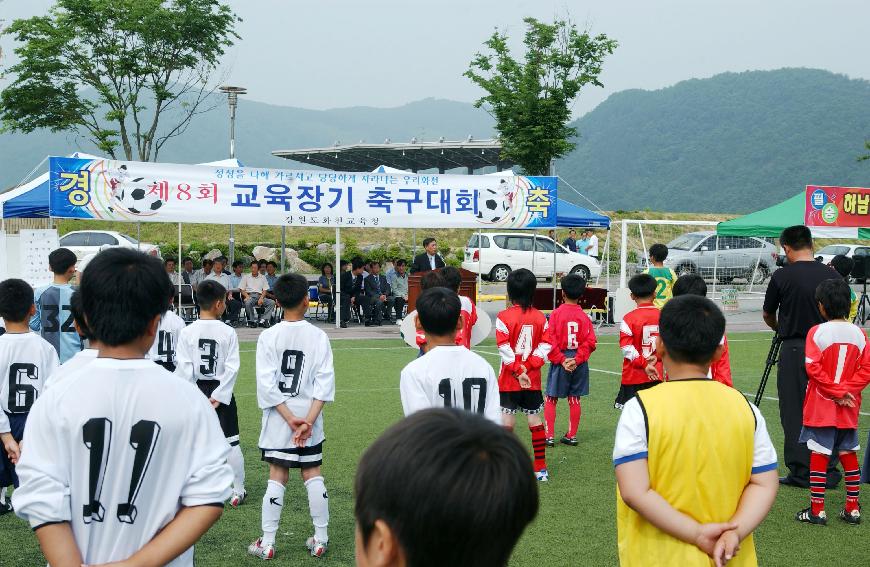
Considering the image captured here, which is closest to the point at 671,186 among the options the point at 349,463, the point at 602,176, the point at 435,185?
the point at 602,176

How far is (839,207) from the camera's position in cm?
1120

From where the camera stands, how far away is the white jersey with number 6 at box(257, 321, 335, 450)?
508 cm

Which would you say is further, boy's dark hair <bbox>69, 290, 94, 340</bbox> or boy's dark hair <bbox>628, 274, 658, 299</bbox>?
boy's dark hair <bbox>628, 274, 658, 299</bbox>

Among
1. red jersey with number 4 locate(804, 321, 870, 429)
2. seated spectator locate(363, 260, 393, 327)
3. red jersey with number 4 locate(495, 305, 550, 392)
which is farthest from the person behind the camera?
seated spectator locate(363, 260, 393, 327)

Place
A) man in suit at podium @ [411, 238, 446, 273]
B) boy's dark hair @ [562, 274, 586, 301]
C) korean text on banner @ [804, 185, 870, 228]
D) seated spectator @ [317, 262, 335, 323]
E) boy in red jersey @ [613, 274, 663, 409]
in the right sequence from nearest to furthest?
boy in red jersey @ [613, 274, 663, 409] → boy's dark hair @ [562, 274, 586, 301] → korean text on banner @ [804, 185, 870, 228] → man in suit at podium @ [411, 238, 446, 273] → seated spectator @ [317, 262, 335, 323]

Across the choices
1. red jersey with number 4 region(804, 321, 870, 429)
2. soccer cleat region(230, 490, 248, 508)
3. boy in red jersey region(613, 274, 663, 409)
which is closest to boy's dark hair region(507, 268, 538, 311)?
boy in red jersey region(613, 274, 663, 409)

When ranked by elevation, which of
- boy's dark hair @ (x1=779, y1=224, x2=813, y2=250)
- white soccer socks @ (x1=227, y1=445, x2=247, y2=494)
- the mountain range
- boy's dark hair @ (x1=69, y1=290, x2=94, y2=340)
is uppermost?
the mountain range

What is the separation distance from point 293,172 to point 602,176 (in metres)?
126

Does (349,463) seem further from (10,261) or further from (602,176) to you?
(602,176)

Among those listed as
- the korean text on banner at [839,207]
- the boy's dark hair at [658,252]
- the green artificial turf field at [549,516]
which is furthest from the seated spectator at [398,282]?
the boy's dark hair at [658,252]

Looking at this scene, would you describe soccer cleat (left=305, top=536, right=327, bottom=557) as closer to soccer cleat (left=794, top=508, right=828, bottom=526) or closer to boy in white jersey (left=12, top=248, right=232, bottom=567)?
boy in white jersey (left=12, top=248, right=232, bottom=567)

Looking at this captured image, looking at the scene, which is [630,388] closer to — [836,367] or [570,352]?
[570,352]

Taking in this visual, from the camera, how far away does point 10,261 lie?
401 inches

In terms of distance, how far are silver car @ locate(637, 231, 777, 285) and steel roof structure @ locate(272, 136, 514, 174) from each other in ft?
48.5
